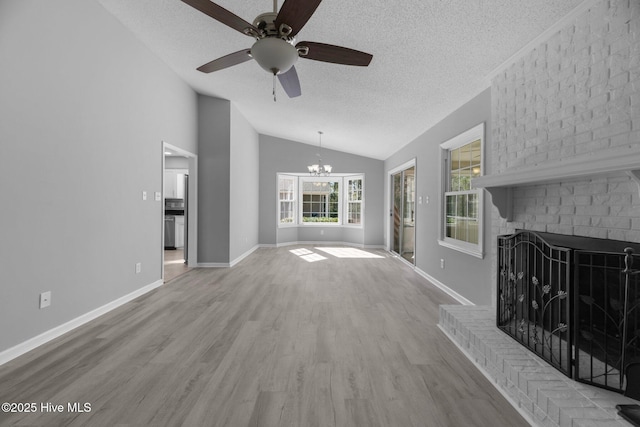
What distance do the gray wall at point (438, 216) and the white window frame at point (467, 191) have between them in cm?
6

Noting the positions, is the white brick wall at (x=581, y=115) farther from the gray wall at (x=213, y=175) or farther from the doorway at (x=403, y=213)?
the gray wall at (x=213, y=175)

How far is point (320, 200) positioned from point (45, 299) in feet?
22.2

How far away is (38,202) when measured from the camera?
2.30 m

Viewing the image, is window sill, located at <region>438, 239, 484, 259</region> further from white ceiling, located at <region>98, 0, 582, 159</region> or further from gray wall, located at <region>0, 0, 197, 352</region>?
gray wall, located at <region>0, 0, 197, 352</region>

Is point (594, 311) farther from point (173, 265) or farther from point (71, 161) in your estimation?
point (173, 265)

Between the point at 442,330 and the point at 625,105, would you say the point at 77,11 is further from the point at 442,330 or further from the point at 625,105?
the point at 442,330

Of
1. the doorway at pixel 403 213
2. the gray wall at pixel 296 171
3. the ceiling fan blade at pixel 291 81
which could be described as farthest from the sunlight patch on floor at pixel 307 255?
the ceiling fan blade at pixel 291 81

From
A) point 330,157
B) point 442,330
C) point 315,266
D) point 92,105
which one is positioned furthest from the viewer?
point 330,157

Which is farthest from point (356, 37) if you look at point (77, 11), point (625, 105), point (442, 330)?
point (442, 330)

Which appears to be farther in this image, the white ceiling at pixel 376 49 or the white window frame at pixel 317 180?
the white window frame at pixel 317 180

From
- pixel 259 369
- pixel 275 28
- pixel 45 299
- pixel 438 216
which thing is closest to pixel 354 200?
pixel 438 216

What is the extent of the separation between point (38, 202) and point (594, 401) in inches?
149

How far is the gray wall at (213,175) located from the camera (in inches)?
207

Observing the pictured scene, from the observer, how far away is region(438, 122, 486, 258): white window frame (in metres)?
3.05
